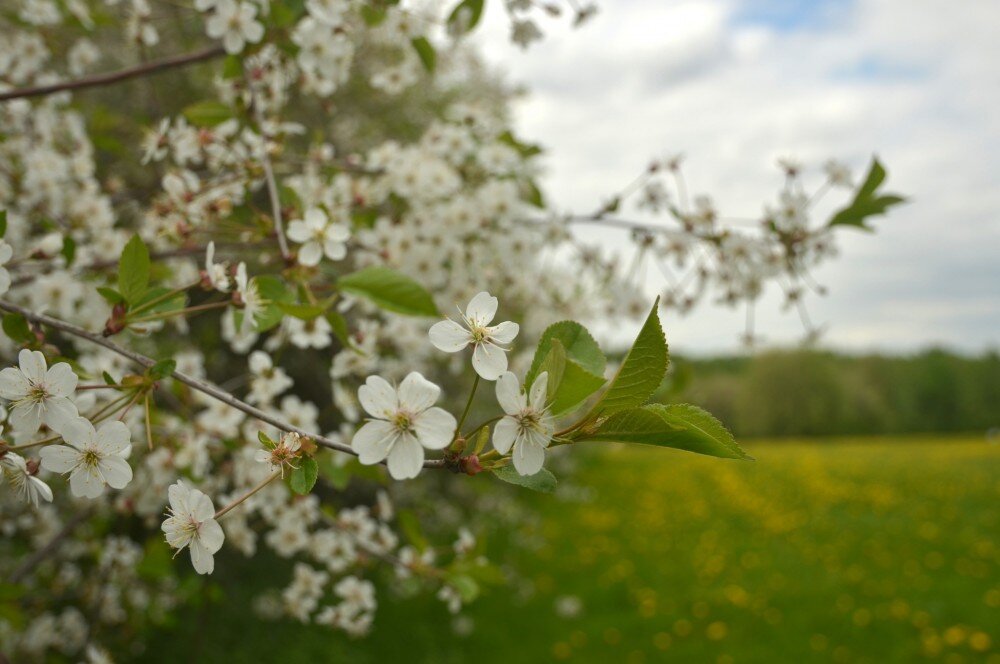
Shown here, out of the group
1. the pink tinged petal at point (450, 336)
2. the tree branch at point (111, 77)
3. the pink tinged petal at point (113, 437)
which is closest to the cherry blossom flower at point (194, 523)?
the pink tinged petal at point (113, 437)

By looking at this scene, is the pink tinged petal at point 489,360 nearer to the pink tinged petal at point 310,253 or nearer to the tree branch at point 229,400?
the tree branch at point 229,400

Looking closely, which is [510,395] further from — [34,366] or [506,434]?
[34,366]

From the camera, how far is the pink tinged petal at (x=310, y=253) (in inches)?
54.0

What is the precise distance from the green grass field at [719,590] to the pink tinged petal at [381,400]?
174 cm

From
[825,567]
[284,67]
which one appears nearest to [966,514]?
[825,567]

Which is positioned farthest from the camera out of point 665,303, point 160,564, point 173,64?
point 665,303

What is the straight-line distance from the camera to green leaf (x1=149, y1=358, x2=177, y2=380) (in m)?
0.95

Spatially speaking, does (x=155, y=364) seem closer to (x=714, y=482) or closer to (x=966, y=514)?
(x=966, y=514)

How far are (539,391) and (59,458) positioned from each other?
603mm

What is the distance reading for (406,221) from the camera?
225cm

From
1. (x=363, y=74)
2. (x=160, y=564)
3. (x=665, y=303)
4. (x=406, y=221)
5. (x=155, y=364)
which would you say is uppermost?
(x=363, y=74)

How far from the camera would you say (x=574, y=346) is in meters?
0.89

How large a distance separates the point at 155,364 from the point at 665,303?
1.80 meters

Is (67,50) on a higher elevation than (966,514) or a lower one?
higher
